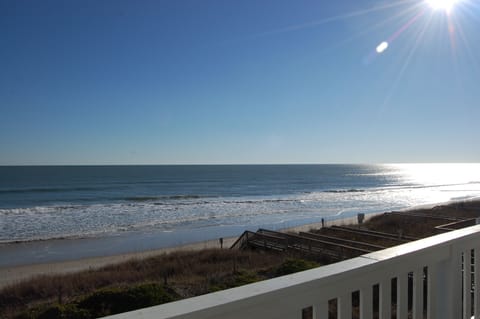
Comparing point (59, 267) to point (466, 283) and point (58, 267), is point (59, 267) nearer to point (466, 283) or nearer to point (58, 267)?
point (58, 267)

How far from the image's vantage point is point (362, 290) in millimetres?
1535

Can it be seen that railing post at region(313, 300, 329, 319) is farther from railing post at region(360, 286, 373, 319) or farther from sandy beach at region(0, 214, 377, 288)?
sandy beach at region(0, 214, 377, 288)

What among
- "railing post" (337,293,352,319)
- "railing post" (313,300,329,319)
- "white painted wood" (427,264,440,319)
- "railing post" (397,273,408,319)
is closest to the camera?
"railing post" (313,300,329,319)

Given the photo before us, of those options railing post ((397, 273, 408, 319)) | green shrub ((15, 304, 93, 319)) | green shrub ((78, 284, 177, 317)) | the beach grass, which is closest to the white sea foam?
the beach grass

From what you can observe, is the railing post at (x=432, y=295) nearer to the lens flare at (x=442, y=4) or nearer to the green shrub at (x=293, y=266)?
the lens flare at (x=442, y=4)

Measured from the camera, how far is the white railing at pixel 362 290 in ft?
3.55

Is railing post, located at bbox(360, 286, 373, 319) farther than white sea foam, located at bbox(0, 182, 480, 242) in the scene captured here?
No

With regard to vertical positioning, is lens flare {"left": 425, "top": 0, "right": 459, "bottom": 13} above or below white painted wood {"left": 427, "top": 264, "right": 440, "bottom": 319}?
above

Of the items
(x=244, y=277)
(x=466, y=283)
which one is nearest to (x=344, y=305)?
(x=466, y=283)

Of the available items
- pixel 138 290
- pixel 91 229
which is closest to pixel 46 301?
pixel 138 290

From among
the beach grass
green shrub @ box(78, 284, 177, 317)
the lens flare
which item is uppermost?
the lens flare

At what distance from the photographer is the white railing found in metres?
1.08

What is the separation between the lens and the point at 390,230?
19016 mm

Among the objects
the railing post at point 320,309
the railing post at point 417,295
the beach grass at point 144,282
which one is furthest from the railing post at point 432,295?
the beach grass at point 144,282
